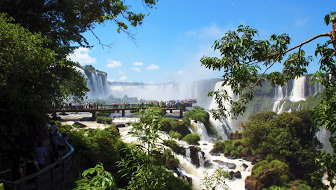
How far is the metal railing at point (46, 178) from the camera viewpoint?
4.72m

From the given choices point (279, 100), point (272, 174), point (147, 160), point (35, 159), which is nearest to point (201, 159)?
point (272, 174)

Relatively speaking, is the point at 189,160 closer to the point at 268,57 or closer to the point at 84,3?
the point at 84,3

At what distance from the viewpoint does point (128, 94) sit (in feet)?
294

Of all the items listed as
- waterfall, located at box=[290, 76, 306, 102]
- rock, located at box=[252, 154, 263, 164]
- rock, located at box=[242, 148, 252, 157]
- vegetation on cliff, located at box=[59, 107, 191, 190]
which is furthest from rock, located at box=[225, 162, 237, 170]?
waterfall, located at box=[290, 76, 306, 102]

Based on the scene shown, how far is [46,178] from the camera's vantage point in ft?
19.3

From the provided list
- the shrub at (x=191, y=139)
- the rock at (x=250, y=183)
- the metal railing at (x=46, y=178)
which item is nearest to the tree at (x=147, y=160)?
the metal railing at (x=46, y=178)

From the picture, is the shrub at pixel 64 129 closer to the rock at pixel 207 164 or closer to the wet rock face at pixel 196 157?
the wet rock face at pixel 196 157

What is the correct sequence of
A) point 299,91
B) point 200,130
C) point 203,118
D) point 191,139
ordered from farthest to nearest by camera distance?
point 299,91, point 203,118, point 200,130, point 191,139

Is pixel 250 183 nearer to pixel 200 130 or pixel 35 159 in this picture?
pixel 200 130

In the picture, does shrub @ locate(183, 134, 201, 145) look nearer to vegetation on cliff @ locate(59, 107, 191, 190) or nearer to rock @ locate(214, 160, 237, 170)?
rock @ locate(214, 160, 237, 170)

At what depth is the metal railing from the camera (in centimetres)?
472

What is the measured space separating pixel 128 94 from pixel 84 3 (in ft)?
258

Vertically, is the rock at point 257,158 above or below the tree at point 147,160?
below

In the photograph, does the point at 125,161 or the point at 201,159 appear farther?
the point at 201,159
